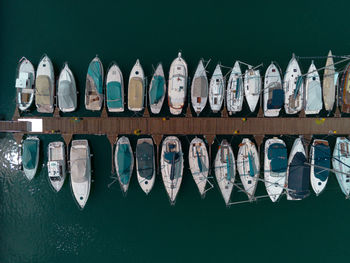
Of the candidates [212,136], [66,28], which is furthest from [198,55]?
[66,28]

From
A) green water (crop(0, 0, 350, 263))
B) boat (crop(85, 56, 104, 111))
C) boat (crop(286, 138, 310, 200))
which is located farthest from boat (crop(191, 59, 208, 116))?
boat (crop(286, 138, 310, 200))

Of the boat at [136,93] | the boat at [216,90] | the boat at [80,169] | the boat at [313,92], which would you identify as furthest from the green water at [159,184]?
the boat at [313,92]

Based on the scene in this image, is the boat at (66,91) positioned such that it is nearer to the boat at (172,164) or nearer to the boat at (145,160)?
the boat at (145,160)

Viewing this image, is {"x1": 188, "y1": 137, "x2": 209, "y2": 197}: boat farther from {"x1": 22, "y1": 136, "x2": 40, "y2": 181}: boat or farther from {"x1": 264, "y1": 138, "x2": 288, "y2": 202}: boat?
{"x1": 22, "y1": 136, "x2": 40, "y2": 181}: boat

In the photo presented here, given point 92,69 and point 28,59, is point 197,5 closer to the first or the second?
point 92,69

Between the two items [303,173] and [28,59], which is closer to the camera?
[303,173]

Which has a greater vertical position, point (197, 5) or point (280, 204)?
point (197, 5)
